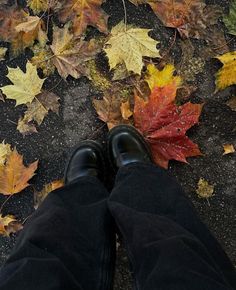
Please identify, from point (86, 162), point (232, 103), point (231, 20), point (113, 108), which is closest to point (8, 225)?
point (86, 162)

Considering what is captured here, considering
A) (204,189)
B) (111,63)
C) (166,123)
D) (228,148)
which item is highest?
(111,63)

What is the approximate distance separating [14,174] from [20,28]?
0.61 m

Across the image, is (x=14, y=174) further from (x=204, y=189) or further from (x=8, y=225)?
(x=204, y=189)

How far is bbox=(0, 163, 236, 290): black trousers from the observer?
1.33 m

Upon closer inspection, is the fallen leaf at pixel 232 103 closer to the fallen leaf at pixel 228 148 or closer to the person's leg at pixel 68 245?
the fallen leaf at pixel 228 148

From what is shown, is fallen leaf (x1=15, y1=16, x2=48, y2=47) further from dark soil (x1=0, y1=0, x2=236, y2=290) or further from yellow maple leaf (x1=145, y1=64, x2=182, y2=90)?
yellow maple leaf (x1=145, y1=64, x2=182, y2=90)

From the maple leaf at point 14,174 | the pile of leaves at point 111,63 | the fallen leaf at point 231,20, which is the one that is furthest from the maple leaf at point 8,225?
the fallen leaf at point 231,20

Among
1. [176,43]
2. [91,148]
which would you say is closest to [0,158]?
[91,148]

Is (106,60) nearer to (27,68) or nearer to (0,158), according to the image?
(27,68)

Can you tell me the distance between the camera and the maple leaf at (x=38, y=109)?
194cm

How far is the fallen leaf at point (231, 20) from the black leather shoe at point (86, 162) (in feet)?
2.40

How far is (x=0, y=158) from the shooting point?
192 cm

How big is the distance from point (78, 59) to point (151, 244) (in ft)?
2.84

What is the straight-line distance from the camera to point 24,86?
6.19 ft
